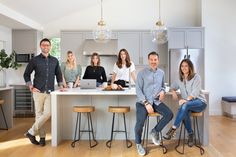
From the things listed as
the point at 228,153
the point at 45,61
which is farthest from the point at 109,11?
the point at 228,153

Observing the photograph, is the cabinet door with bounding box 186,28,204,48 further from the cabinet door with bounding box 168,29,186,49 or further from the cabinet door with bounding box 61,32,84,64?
the cabinet door with bounding box 61,32,84,64

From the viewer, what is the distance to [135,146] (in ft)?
15.2

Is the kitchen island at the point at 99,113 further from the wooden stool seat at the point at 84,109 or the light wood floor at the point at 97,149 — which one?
the wooden stool seat at the point at 84,109

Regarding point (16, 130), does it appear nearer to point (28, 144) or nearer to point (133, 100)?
point (28, 144)

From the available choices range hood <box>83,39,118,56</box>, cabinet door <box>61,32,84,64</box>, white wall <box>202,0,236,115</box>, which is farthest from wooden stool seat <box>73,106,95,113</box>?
white wall <box>202,0,236,115</box>

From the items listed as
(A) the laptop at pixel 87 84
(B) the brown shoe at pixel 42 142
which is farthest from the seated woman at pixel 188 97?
(B) the brown shoe at pixel 42 142

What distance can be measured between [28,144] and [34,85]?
97cm

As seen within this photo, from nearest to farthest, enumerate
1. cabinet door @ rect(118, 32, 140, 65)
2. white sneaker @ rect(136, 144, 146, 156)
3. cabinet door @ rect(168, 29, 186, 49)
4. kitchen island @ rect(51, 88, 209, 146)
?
white sneaker @ rect(136, 144, 146, 156)
kitchen island @ rect(51, 88, 209, 146)
cabinet door @ rect(168, 29, 186, 49)
cabinet door @ rect(118, 32, 140, 65)

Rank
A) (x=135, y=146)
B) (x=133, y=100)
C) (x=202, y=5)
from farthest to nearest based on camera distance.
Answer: (x=202, y=5), (x=133, y=100), (x=135, y=146)

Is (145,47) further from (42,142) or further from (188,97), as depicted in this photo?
(42,142)

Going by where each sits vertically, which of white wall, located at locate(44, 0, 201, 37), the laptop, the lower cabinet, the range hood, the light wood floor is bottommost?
the light wood floor

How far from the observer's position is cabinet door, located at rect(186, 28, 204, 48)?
7.55 metres

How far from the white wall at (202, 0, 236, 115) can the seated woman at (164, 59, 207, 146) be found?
3547 millimetres

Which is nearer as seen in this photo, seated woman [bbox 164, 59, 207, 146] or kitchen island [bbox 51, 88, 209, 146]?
seated woman [bbox 164, 59, 207, 146]
